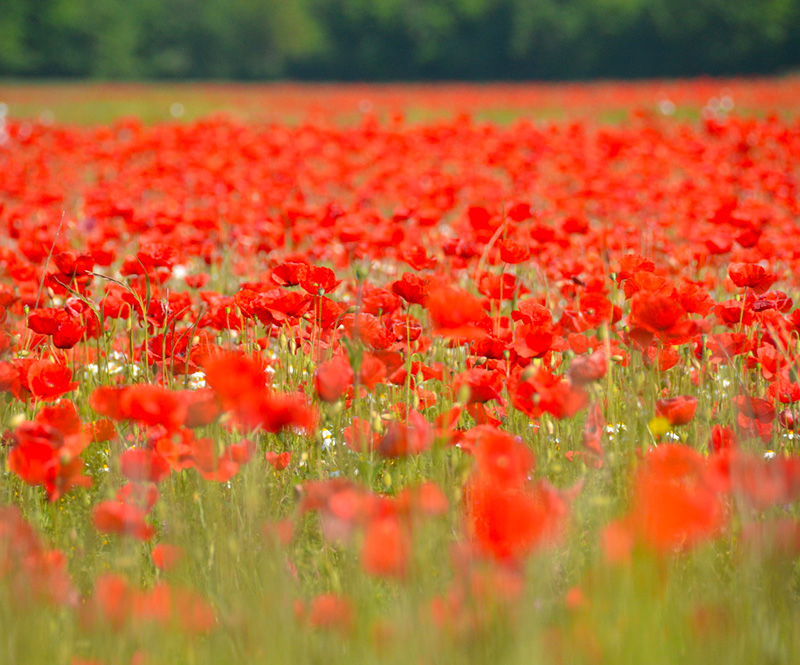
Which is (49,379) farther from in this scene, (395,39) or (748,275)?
(395,39)

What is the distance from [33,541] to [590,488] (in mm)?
936

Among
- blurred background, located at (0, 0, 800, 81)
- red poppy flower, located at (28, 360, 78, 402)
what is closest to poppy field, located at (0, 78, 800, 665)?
red poppy flower, located at (28, 360, 78, 402)

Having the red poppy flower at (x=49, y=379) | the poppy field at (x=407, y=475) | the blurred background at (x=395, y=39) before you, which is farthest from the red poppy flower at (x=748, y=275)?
the blurred background at (x=395, y=39)

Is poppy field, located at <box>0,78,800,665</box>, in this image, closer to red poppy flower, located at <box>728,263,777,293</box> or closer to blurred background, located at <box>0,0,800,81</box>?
A: red poppy flower, located at <box>728,263,777,293</box>

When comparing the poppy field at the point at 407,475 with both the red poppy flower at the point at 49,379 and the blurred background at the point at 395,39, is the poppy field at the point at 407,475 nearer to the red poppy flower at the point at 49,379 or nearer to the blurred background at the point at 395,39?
the red poppy flower at the point at 49,379

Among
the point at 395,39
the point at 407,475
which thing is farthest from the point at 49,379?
the point at 395,39

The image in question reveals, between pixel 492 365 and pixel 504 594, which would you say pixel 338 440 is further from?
pixel 504 594

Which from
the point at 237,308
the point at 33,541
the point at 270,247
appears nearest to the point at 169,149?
the point at 270,247

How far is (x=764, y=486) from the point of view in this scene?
3.77 feet

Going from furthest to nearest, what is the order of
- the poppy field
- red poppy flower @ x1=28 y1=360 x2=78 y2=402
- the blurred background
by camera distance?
the blurred background < red poppy flower @ x1=28 y1=360 x2=78 y2=402 < the poppy field

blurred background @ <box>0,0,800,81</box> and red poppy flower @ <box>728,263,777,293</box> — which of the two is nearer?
red poppy flower @ <box>728,263,777,293</box>

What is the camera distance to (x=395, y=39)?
45.1 meters

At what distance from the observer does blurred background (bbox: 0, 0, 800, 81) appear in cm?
3653

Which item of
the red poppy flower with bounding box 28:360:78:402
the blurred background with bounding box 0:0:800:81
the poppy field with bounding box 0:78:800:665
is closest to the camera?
the poppy field with bounding box 0:78:800:665
